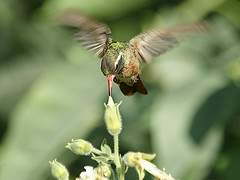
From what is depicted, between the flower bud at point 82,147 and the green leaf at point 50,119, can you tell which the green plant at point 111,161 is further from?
the green leaf at point 50,119

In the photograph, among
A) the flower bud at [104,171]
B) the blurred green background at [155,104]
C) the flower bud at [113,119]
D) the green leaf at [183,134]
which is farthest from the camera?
the blurred green background at [155,104]

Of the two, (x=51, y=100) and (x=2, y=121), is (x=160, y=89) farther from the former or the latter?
(x=2, y=121)

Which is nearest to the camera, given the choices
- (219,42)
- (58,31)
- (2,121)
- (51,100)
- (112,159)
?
(112,159)

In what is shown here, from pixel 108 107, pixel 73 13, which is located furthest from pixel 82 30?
pixel 108 107

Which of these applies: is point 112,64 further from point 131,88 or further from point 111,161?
point 111,161

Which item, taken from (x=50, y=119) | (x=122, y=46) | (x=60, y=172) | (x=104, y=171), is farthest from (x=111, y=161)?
(x=50, y=119)

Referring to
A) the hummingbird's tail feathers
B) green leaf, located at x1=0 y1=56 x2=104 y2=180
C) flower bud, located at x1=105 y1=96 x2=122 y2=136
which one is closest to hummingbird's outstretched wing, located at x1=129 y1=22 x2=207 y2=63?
the hummingbird's tail feathers

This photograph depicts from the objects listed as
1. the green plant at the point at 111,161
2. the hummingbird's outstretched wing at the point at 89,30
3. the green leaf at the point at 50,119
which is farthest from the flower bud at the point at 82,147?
the green leaf at the point at 50,119
